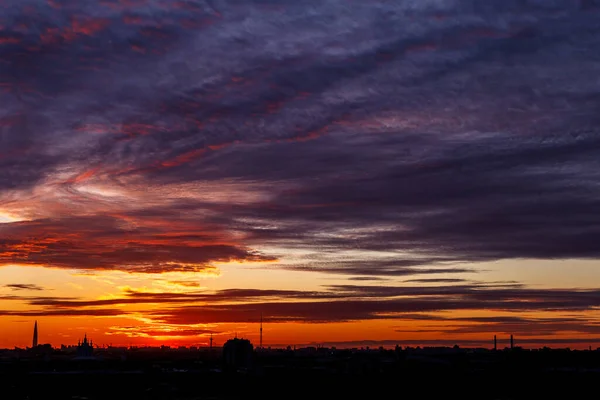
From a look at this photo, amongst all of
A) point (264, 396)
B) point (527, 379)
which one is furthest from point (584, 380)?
point (264, 396)

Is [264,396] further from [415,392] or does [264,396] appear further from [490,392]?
[490,392]

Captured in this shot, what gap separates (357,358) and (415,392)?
154 feet

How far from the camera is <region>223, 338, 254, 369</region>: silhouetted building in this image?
573 ft

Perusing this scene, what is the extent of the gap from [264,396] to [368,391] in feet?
50.5

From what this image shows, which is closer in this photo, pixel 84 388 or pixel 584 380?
pixel 84 388

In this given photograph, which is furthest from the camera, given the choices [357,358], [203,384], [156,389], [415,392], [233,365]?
[233,365]

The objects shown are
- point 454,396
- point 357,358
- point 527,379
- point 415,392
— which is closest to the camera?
point 454,396

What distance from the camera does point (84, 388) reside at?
107 m

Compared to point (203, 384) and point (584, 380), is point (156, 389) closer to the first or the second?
point (203, 384)

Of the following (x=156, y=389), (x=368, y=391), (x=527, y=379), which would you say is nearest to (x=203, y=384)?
(x=156, y=389)

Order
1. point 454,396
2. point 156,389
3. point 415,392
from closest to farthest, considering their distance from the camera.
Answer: point 454,396, point 415,392, point 156,389

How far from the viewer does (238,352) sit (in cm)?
17612

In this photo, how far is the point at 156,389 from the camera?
10094 centimetres

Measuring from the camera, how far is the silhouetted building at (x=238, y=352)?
17462 cm
